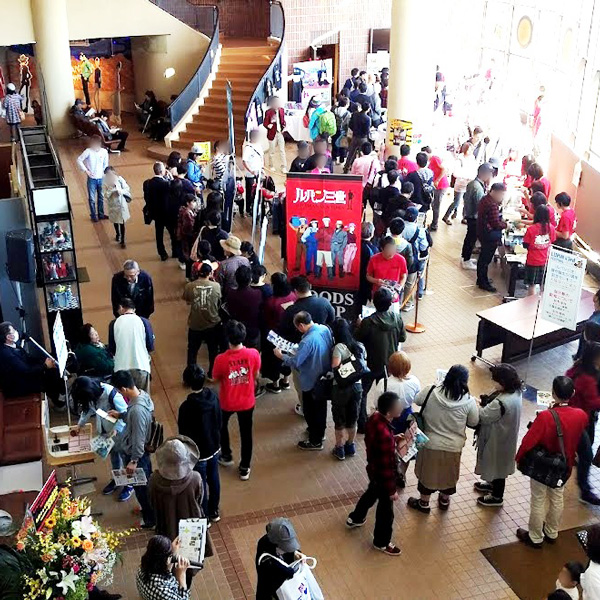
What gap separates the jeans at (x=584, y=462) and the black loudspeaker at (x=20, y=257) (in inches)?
222

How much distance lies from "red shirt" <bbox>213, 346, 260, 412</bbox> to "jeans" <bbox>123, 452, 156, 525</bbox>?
827mm

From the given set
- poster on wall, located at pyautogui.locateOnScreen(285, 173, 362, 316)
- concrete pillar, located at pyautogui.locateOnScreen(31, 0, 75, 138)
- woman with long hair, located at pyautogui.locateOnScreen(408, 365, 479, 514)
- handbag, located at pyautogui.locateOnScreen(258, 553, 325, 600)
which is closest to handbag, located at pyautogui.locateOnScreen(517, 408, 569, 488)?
woman with long hair, located at pyautogui.locateOnScreen(408, 365, 479, 514)

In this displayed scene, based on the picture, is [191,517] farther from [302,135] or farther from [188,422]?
[302,135]

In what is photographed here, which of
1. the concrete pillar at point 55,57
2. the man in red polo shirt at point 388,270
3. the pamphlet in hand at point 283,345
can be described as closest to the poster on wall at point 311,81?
the concrete pillar at point 55,57

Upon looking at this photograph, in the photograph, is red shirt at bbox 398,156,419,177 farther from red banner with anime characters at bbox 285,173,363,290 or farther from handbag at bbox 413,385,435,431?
handbag at bbox 413,385,435,431

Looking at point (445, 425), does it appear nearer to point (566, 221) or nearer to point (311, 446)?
point (311, 446)

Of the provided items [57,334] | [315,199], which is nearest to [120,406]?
[57,334]

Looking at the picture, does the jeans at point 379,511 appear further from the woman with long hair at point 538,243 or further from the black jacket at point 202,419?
the woman with long hair at point 538,243

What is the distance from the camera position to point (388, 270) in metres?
8.98

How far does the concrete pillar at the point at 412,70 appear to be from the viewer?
14.0 meters

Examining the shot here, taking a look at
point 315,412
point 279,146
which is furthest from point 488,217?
point 279,146

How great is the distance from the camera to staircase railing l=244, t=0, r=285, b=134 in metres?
17.8

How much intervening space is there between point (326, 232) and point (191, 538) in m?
4.78

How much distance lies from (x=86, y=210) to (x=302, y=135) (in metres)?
6.09
